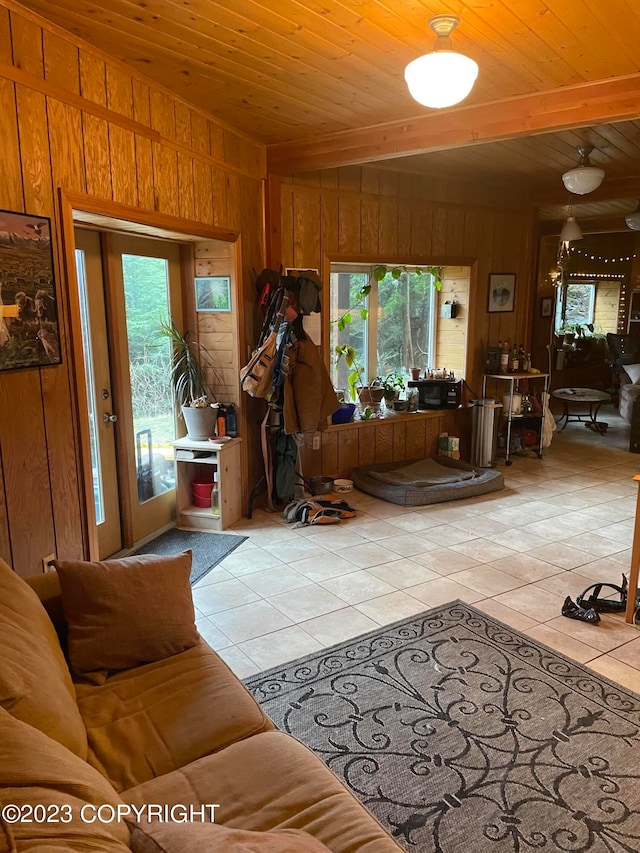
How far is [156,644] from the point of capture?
6.49ft

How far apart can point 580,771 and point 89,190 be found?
3210 mm

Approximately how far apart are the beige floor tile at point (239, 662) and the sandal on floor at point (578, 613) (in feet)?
5.33

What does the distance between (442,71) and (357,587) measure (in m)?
2.59

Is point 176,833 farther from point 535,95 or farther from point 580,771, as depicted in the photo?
point 535,95

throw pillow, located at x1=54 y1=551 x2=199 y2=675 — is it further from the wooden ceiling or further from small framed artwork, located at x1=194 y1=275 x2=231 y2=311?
small framed artwork, located at x1=194 y1=275 x2=231 y2=311

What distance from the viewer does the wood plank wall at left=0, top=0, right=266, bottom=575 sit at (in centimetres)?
253

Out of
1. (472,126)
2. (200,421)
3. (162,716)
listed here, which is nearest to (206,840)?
(162,716)

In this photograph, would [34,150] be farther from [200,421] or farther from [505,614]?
[505,614]

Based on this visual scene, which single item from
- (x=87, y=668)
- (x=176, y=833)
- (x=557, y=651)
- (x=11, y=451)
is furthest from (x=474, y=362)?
(x=176, y=833)

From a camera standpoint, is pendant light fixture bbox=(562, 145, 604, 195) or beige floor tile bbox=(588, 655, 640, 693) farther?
pendant light fixture bbox=(562, 145, 604, 195)

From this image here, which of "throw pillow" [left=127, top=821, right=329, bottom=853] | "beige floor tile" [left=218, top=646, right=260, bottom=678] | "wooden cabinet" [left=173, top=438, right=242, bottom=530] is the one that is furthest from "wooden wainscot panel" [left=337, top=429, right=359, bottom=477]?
"throw pillow" [left=127, top=821, right=329, bottom=853]

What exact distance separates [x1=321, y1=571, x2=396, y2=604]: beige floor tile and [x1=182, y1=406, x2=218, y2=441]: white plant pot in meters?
1.49

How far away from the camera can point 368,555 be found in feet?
13.0

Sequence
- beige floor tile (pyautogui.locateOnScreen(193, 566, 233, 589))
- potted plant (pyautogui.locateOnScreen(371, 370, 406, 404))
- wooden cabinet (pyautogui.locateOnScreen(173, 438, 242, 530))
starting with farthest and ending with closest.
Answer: potted plant (pyautogui.locateOnScreen(371, 370, 406, 404))
wooden cabinet (pyautogui.locateOnScreen(173, 438, 242, 530))
beige floor tile (pyautogui.locateOnScreen(193, 566, 233, 589))
